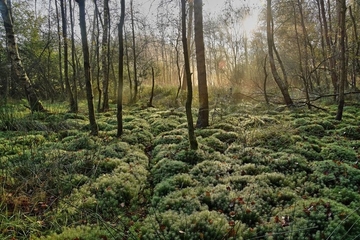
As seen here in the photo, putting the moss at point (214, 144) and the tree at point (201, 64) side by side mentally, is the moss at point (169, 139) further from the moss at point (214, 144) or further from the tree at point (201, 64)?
the tree at point (201, 64)

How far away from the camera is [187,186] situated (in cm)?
462

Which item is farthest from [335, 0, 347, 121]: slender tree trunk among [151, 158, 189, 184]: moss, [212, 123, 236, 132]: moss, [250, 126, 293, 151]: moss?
[151, 158, 189, 184]: moss

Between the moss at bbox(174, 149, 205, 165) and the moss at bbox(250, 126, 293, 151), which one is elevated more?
the moss at bbox(250, 126, 293, 151)

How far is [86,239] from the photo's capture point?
3100 mm

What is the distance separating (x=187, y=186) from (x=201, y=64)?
197 inches

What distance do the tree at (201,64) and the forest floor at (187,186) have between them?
1364mm

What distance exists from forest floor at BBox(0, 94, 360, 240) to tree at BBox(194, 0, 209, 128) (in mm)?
1364

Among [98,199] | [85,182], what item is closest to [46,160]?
[85,182]

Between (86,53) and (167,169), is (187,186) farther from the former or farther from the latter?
(86,53)

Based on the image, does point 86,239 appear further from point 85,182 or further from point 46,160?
point 46,160

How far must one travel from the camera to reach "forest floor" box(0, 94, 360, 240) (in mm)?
3242

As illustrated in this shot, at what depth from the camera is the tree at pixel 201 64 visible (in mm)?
8219

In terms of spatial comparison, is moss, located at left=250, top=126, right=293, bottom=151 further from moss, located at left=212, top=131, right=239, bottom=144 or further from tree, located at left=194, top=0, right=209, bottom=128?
tree, located at left=194, top=0, right=209, bottom=128

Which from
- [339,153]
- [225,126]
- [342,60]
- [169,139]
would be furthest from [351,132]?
[169,139]
